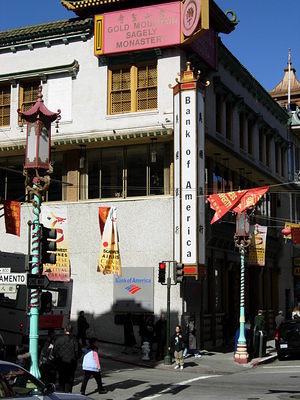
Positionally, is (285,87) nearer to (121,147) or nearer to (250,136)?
(250,136)

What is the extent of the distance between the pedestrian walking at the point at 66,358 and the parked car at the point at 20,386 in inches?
228

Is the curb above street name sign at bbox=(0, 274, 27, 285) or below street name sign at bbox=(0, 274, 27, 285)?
below

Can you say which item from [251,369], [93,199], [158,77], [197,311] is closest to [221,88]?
[158,77]

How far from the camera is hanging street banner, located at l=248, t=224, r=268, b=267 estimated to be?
1293 inches

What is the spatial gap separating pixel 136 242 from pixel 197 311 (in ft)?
13.3

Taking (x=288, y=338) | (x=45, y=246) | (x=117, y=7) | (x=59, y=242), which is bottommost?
(x=288, y=338)

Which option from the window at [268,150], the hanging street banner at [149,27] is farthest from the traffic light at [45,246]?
the window at [268,150]

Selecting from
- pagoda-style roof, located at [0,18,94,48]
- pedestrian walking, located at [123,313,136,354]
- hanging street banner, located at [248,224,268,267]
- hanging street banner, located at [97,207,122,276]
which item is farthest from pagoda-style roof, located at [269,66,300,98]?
pedestrian walking, located at [123,313,136,354]

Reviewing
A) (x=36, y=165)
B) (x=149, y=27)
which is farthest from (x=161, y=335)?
(x=149, y=27)

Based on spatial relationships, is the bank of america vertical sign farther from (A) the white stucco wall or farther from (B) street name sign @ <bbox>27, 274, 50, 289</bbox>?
(B) street name sign @ <bbox>27, 274, 50, 289</bbox>

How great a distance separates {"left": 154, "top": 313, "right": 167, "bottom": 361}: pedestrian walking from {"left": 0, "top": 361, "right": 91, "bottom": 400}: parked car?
1575cm

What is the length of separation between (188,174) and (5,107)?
37.3ft

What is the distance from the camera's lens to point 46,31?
106 ft

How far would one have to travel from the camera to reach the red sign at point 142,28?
95.9ft
